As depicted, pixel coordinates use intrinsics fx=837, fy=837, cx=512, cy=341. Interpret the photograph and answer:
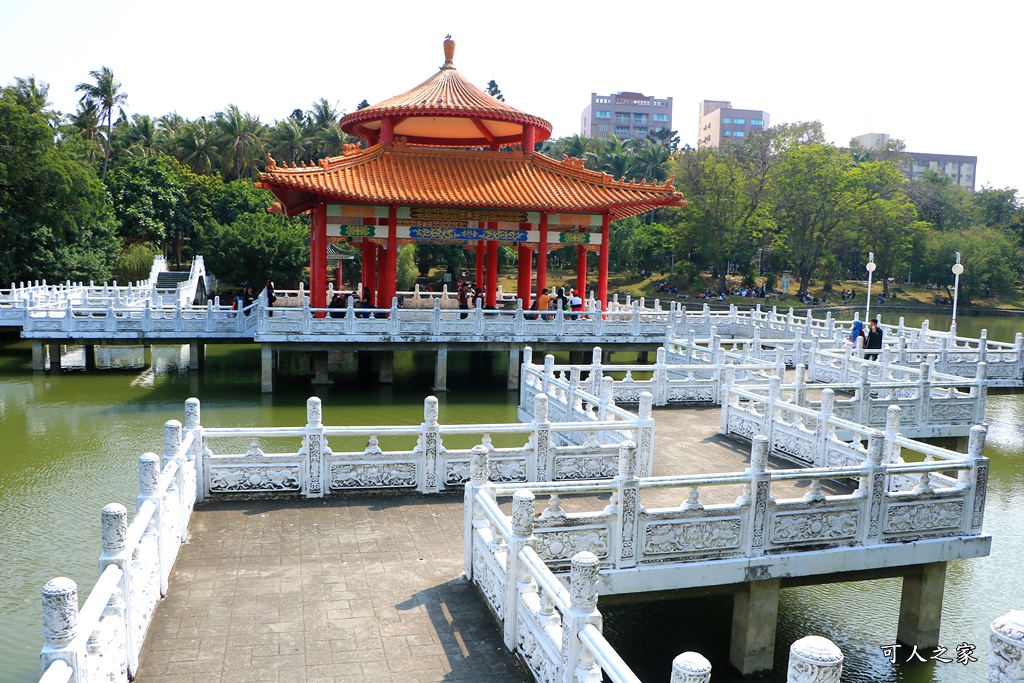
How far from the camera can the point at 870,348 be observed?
20.4 m

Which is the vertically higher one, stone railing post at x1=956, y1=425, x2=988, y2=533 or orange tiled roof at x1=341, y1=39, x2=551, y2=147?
orange tiled roof at x1=341, y1=39, x2=551, y2=147

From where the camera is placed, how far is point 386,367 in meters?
23.8

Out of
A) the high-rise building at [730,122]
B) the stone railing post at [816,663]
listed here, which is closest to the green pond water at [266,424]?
the stone railing post at [816,663]

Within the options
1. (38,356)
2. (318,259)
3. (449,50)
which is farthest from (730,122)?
(38,356)

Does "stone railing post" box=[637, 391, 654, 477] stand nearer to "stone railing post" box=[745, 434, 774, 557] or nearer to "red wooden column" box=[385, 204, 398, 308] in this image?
"stone railing post" box=[745, 434, 774, 557]

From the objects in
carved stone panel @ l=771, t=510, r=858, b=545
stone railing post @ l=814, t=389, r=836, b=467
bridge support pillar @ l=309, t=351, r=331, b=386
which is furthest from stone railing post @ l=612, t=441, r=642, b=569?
bridge support pillar @ l=309, t=351, r=331, b=386

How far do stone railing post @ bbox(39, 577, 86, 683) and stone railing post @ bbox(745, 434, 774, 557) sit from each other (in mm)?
5867

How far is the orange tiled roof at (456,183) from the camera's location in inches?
893

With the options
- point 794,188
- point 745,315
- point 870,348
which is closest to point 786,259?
point 794,188

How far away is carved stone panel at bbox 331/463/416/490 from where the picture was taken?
1013cm

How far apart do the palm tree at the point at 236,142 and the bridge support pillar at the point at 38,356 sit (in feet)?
113

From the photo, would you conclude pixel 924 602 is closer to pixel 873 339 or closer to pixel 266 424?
pixel 873 339

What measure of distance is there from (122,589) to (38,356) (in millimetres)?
21631

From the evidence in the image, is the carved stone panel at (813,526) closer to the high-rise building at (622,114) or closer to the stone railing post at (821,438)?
the stone railing post at (821,438)
